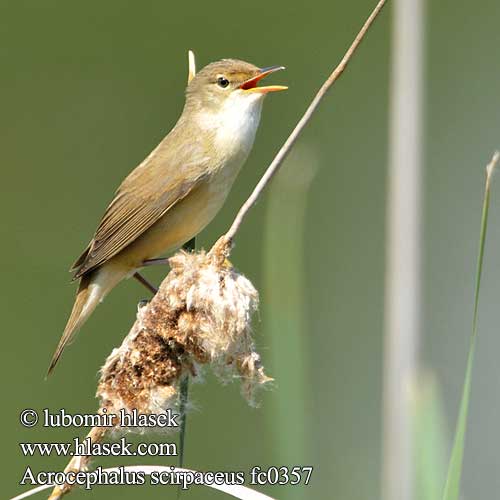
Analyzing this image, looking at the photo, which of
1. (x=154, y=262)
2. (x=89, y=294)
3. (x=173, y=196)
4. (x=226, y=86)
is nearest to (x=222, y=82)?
(x=226, y=86)

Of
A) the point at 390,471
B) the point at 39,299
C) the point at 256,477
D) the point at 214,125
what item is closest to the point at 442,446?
the point at 390,471

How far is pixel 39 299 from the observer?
20.9 ft

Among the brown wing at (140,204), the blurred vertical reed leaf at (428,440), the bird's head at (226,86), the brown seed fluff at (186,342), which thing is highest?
the bird's head at (226,86)

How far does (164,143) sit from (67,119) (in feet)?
Result: 13.3

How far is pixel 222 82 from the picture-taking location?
3.15 meters

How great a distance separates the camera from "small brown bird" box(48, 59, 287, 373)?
9.66 feet

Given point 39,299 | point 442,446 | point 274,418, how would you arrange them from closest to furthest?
1. point 442,446
2. point 274,418
3. point 39,299

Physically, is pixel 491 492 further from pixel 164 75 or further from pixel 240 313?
pixel 164 75

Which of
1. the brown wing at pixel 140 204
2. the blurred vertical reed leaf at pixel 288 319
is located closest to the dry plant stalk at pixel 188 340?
the blurred vertical reed leaf at pixel 288 319

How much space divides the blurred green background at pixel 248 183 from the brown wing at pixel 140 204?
226cm

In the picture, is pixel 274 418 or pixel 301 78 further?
pixel 301 78

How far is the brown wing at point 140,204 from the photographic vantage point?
9.61 ft

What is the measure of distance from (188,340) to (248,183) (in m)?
4.03

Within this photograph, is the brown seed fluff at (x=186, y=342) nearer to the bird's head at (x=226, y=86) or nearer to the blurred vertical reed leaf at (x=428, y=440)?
the blurred vertical reed leaf at (x=428, y=440)
